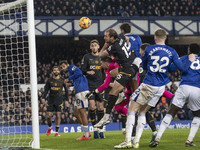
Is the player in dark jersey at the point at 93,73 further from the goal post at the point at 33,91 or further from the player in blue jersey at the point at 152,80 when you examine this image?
the player in blue jersey at the point at 152,80

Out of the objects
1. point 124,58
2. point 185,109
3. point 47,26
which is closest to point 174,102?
point 124,58

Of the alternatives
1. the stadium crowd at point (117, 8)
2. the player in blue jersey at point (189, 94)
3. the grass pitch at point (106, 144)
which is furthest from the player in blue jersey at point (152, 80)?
the stadium crowd at point (117, 8)

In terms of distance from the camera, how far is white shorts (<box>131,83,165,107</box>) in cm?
671

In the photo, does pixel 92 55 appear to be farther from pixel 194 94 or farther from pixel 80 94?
pixel 194 94

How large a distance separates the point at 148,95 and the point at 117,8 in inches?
885

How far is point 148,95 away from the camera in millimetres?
6715

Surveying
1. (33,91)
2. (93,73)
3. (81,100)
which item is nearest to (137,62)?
(33,91)

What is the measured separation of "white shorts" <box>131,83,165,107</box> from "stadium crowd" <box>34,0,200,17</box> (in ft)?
67.3

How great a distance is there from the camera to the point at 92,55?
10500mm

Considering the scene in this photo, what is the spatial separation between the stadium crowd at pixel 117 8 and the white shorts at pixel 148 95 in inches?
807

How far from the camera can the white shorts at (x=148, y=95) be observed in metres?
6.71

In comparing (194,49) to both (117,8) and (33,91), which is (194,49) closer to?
(33,91)

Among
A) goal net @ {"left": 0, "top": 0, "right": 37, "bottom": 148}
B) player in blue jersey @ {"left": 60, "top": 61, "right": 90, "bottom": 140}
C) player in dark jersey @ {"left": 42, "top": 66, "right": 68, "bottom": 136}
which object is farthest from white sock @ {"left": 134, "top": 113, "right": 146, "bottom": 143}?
player in dark jersey @ {"left": 42, "top": 66, "right": 68, "bottom": 136}

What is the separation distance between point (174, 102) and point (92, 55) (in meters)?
3.95
